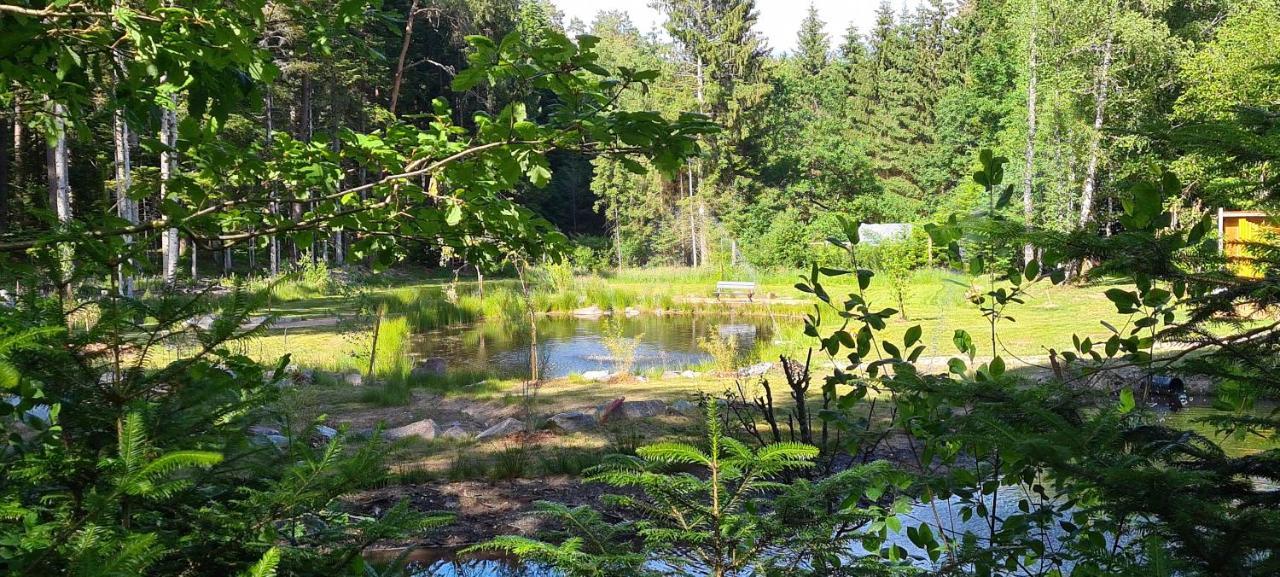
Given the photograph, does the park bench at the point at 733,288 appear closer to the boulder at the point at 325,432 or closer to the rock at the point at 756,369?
the rock at the point at 756,369

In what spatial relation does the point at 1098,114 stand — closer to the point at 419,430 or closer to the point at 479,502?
the point at 419,430

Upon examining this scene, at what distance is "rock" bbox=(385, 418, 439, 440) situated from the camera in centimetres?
620

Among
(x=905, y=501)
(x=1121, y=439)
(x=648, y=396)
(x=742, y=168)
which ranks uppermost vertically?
(x=742, y=168)

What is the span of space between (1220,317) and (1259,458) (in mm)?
292

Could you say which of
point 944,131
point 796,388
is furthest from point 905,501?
point 944,131

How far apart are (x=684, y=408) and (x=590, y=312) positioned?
40.2 ft

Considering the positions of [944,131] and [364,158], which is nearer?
[364,158]

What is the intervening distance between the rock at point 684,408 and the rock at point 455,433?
168 centimetres

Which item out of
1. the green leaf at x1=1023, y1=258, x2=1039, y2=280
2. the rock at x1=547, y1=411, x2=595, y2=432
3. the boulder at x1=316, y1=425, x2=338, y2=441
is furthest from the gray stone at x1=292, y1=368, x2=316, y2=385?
the green leaf at x1=1023, y1=258, x2=1039, y2=280

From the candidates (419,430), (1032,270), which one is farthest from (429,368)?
(1032,270)

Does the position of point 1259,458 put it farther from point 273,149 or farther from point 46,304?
point 273,149

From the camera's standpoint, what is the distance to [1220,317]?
60.2 inches

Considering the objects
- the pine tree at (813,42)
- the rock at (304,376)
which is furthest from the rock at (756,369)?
the pine tree at (813,42)

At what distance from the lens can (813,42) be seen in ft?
188
